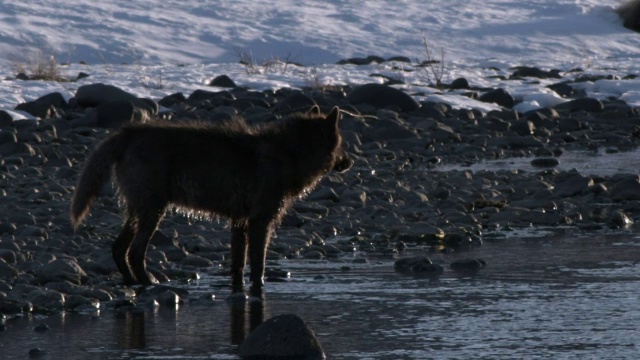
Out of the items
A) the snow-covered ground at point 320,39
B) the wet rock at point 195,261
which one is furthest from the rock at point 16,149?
the snow-covered ground at point 320,39

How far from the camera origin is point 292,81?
78.0ft

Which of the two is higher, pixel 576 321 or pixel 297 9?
pixel 297 9

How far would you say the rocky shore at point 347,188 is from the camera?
916 cm

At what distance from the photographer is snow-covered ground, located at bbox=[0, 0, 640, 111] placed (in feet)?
83.1

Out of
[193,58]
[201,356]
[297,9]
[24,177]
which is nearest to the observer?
[201,356]

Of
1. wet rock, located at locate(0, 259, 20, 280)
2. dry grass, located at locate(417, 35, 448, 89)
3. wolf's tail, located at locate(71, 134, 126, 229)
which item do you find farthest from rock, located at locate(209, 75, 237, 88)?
wet rock, located at locate(0, 259, 20, 280)

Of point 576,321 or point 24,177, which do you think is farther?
point 24,177

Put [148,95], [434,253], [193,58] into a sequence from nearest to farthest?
[434,253], [148,95], [193,58]

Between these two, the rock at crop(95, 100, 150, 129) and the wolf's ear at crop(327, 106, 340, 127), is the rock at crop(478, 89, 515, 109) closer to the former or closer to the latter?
the rock at crop(95, 100, 150, 129)

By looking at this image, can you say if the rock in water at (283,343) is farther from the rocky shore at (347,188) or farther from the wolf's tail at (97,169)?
the wolf's tail at (97,169)

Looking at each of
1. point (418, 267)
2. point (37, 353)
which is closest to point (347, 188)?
point (418, 267)

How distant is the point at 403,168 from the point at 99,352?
9621 millimetres

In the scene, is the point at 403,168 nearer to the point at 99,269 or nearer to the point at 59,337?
the point at 99,269

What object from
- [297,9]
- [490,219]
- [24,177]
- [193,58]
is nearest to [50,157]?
[24,177]
